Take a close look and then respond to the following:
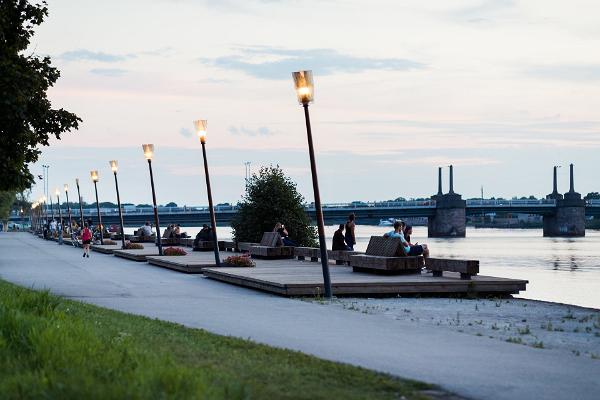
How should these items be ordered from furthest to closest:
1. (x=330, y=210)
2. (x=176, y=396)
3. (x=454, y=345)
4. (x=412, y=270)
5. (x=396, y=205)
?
1. (x=396, y=205)
2. (x=330, y=210)
3. (x=412, y=270)
4. (x=454, y=345)
5. (x=176, y=396)

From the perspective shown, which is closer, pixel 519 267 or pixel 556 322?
pixel 556 322

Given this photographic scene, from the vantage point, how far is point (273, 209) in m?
47.7

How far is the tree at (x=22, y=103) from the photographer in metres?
27.4

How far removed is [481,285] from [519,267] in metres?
36.7

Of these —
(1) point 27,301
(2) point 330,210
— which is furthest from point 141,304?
(2) point 330,210

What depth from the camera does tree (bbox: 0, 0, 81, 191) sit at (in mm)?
27375

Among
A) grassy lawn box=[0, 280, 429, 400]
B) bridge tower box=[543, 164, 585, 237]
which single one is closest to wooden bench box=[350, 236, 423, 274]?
grassy lawn box=[0, 280, 429, 400]

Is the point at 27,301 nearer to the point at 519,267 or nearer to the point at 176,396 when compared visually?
the point at 176,396

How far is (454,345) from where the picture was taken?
1297 cm

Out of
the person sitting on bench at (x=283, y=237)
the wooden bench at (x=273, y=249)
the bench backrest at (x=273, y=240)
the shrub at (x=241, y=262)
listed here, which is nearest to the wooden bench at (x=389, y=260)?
the shrub at (x=241, y=262)

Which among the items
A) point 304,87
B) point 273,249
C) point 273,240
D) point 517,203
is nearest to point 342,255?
point 273,249

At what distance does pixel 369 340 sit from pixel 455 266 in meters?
10.0

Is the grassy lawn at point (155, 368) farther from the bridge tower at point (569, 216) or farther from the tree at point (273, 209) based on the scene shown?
the bridge tower at point (569, 216)

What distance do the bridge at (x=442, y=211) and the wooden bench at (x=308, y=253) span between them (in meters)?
99.2
